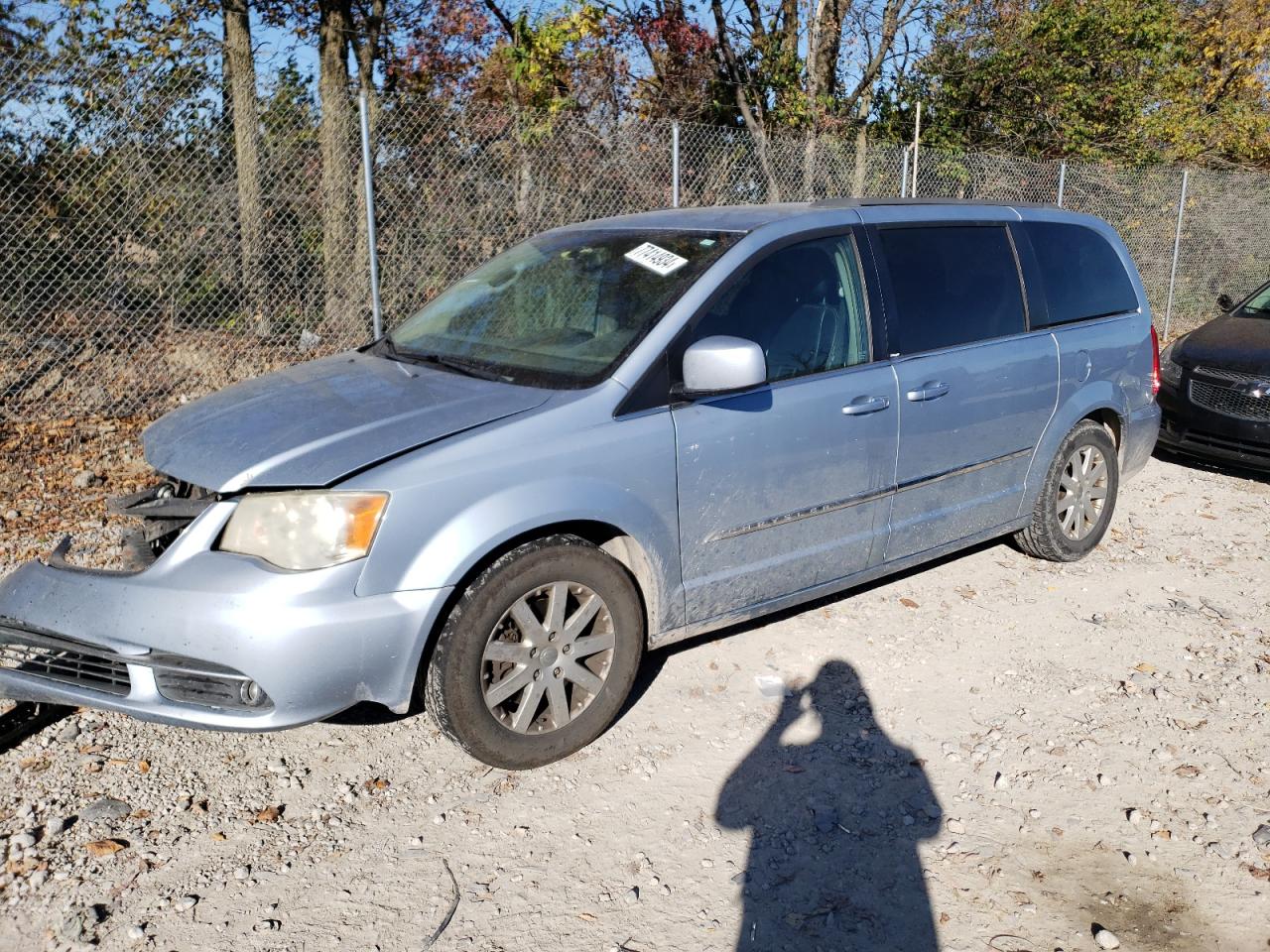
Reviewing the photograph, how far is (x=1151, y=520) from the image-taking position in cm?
641

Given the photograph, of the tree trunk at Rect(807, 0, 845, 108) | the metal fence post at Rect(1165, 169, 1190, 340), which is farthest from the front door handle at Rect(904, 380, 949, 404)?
the metal fence post at Rect(1165, 169, 1190, 340)

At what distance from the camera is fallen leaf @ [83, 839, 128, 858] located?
3.02 m

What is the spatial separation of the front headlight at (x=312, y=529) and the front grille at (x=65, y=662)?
51 centimetres

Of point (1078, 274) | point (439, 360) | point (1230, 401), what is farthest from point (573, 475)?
point (1230, 401)

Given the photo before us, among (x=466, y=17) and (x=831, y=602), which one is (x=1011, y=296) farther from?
(x=466, y=17)

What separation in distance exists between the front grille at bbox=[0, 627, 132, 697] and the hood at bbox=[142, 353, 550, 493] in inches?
23.5

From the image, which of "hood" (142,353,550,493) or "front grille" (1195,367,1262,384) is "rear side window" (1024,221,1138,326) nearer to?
"front grille" (1195,367,1262,384)

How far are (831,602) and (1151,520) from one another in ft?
8.92

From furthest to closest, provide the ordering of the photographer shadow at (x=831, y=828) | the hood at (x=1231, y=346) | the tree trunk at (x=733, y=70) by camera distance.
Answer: the tree trunk at (x=733, y=70) → the hood at (x=1231, y=346) → the photographer shadow at (x=831, y=828)

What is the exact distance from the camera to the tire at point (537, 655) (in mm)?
3213

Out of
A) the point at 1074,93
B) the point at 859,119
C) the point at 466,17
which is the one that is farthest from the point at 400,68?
the point at 1074,93

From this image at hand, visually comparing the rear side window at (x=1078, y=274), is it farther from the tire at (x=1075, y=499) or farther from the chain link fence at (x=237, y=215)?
the chain link fence at (x=237, y=215)

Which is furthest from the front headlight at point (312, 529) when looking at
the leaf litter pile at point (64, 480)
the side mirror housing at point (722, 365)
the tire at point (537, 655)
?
the leaf litter pile at point (64, 480)

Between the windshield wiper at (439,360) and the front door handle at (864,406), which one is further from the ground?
the windshield wiper at (439,360)
